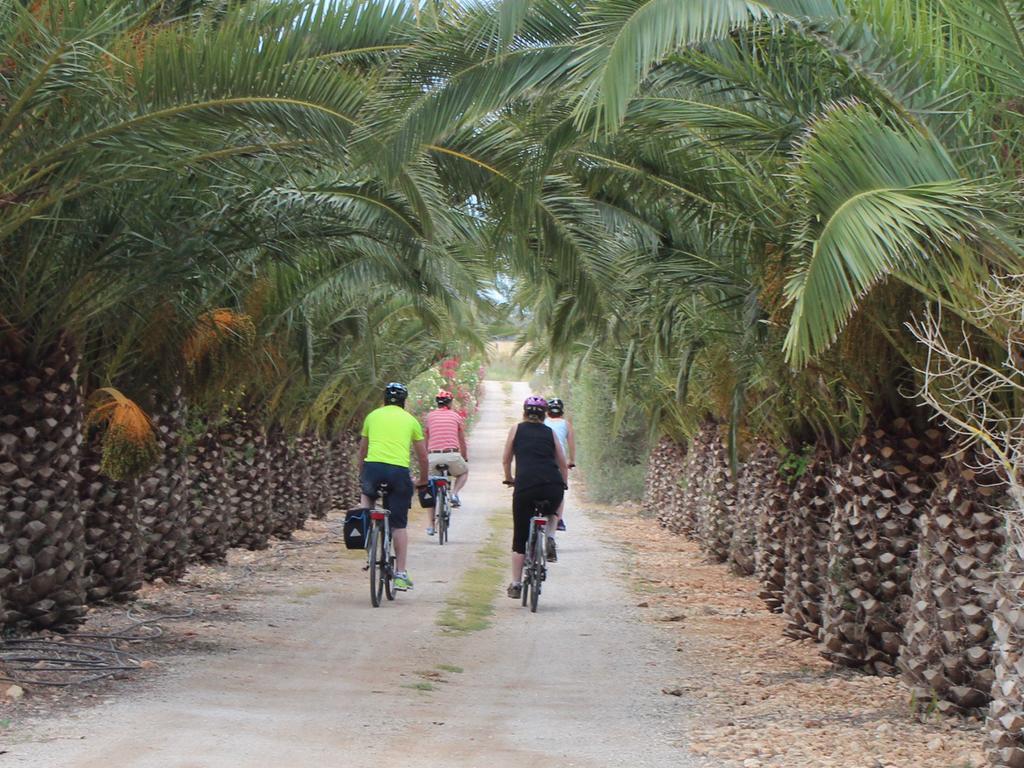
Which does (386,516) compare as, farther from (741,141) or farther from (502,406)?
(502,406)

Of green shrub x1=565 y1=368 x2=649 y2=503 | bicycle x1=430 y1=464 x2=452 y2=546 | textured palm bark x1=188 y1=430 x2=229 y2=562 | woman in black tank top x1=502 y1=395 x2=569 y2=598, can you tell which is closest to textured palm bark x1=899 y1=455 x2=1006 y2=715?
woman in black tank top x1=502 y1=395 x2=569 y2=598

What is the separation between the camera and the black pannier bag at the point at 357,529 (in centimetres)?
1166

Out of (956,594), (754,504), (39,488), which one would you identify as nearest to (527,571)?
(754,504)

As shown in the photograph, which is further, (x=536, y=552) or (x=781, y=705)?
(x=536, y=552)

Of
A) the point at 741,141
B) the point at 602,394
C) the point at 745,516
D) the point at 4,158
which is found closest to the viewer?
the point at 4,158

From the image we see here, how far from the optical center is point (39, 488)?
867cm

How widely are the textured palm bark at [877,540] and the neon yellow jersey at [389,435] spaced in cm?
432

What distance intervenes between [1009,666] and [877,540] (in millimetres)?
2599

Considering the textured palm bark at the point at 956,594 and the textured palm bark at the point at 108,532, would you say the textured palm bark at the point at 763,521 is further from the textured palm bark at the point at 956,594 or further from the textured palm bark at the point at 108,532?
the textured palm bark at the point at 108,532

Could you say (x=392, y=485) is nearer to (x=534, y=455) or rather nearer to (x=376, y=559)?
(x=376, y=559)

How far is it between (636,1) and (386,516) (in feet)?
22.2

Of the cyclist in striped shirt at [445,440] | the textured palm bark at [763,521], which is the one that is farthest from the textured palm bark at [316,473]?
the textured palm bark at [763,521]

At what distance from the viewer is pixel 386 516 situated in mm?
11844

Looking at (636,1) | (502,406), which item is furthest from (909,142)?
(502,406)
